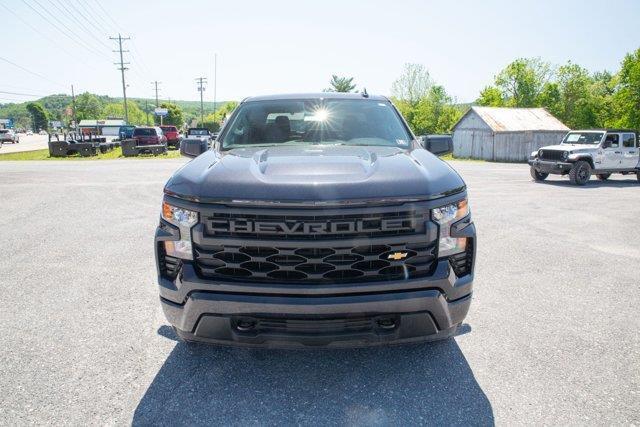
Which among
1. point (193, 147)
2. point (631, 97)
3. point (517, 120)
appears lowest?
point (193, 147)

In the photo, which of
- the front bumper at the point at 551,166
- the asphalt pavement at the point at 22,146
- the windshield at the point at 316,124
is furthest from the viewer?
the asphalt pavement at the point at 22,146

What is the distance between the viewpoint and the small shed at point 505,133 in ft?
120

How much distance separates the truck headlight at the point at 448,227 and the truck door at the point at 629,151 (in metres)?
17.0

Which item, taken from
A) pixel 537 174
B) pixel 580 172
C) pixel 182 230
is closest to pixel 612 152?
pixel 580 172

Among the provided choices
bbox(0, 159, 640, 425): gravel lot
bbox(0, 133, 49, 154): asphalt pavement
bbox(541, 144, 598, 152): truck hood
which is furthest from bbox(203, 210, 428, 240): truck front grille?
bbox(0, 133, 49, 154): asphalt pavement

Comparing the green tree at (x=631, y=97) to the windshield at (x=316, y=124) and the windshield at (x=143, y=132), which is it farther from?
Answer: the windshield at (x=316, y=124)

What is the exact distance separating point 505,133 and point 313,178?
3836cm

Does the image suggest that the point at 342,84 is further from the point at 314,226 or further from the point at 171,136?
the point at 314,226

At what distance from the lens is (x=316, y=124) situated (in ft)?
13.0

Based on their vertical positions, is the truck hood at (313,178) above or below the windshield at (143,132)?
below

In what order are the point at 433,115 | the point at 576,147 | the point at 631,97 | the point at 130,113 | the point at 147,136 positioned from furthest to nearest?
the point at 130,113, the point at 433,115, the point at 631,97, the point at 147,136, the point at 576,147

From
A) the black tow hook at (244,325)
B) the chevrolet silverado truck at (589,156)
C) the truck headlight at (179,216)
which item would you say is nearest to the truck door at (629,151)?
the chevrolet silverado truck at (589,156)

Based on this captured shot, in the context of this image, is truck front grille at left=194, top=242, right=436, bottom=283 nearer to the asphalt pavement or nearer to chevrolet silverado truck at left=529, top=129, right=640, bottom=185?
chevrolet silverado truck at left=529, top=129, right=640, bottom=185

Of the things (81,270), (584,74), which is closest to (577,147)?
(81,270)
